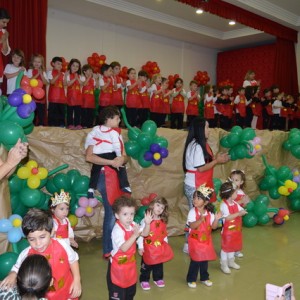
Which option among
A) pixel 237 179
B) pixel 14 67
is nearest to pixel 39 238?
pixel 237 179

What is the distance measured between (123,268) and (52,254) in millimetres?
559

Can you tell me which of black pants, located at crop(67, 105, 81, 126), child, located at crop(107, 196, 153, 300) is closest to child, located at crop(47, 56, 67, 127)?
black pants, located at crop(67, 105, 81, 126)

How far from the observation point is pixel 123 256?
235 centimetres

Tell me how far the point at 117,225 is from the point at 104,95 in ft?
15.8

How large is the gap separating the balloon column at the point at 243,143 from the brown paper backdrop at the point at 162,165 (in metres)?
0.33

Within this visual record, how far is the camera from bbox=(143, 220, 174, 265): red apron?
9.59 ft

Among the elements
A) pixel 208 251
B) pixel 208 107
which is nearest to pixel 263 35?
pixel 208 107

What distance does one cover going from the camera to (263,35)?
424 inches

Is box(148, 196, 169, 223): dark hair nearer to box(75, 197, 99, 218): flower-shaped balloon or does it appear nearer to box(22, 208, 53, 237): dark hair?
box(75, 197, 99, 218): flower-shaped balloon

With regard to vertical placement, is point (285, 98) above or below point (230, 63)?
below

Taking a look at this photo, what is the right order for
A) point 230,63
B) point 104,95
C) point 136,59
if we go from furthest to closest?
point 230,63
point 136,59
point 104,95

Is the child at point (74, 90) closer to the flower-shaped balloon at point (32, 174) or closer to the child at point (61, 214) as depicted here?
the flower-shaped balloon at point (32, 174)

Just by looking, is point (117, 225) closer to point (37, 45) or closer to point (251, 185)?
point (251, 185)

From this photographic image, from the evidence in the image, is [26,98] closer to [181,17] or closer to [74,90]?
[74,90]
